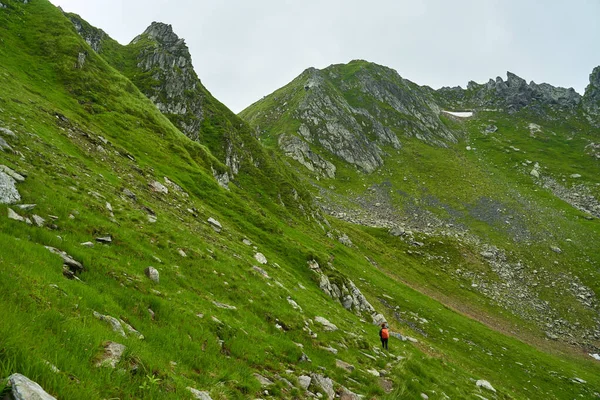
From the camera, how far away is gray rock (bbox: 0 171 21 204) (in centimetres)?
1283

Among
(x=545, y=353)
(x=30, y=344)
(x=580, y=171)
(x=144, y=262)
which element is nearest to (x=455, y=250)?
(x=545, y=353)

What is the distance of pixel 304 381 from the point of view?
37.5ft

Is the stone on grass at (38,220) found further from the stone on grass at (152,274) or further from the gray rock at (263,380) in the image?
the gray rock at (263,380)

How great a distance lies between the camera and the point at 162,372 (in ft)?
23.2

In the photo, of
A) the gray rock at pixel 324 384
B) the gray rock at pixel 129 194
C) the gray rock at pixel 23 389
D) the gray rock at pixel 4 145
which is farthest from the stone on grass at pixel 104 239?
the gray rock at pixel 23 389

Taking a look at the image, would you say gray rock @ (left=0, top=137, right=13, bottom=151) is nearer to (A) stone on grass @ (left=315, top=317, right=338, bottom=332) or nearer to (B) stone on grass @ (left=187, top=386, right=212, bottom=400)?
(B) stone on grass @ (left=187, top=386, right=212, bottom=400)

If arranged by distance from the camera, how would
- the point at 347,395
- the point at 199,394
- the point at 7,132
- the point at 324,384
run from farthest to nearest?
the point at 7,132 → the point at 347,395 → the point at 324,384 → the point at 199,394

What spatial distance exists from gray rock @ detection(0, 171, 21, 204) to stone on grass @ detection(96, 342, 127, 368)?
10005 millimetres

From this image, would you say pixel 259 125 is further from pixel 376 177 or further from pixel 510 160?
pixel 510 160

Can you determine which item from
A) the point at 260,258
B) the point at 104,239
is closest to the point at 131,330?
the point at 104,239

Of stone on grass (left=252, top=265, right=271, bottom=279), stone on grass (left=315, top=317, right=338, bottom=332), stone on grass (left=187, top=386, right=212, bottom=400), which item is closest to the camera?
stone on grass (left=187, top=386, right=212, bottom=400)

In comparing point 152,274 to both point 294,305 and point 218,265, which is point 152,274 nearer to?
point 218,265

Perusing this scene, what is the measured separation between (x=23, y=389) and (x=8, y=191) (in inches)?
526

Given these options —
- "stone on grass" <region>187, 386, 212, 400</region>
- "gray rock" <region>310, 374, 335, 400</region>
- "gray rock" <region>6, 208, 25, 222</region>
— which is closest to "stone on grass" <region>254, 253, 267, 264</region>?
"gray rock" <region>310, 374, 335, 400</region>
